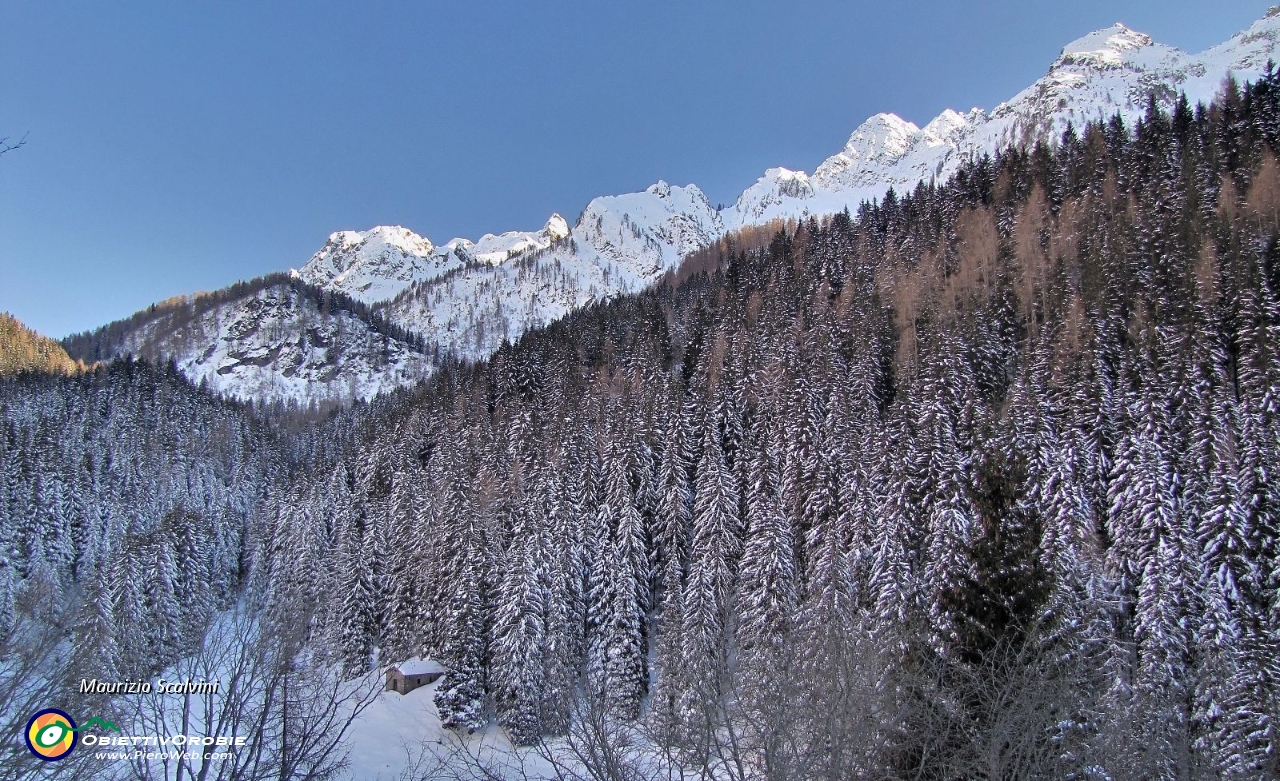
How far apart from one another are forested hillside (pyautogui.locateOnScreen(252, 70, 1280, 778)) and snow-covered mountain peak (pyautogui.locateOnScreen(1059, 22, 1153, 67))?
162 meters

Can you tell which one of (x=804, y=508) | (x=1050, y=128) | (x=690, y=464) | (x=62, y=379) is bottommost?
(x=804, y=508)

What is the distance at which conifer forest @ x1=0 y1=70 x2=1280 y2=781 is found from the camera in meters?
12.0

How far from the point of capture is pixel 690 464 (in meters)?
44.8

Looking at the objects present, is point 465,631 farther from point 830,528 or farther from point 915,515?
point 915,515

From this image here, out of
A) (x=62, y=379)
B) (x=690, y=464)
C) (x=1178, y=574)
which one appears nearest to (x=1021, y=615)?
(x=1178, y=574)

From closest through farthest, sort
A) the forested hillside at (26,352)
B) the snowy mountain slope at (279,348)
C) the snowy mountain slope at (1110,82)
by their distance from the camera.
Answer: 1. the forested hillside at (26,352)
2. the snowy mountain slope at (1110,82)
3. the snowy mountain slope at (279,348)

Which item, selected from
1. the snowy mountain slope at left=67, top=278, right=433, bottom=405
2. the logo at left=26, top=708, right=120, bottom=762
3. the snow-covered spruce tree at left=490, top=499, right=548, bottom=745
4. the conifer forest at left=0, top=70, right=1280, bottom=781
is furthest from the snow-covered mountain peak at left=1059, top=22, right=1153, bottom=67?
the logo at left=26, top=708, right=120, bottom=762

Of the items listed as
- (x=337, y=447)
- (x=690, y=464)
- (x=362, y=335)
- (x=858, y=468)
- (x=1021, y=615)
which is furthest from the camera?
(x=362, y=335)

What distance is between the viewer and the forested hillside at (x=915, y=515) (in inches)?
571

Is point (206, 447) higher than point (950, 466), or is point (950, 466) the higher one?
point (206, 447)

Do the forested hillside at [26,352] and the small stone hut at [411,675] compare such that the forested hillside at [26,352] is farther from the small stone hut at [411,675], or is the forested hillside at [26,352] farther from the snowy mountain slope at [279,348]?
the small stone hut at [411,675]

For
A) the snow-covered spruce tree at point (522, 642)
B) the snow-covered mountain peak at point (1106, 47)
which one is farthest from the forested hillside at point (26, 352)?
the snow-covered mountain peak at point (1106, 47)

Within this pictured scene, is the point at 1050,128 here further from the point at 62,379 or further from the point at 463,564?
the point at 62,379

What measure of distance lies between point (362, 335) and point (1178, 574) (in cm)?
19020
